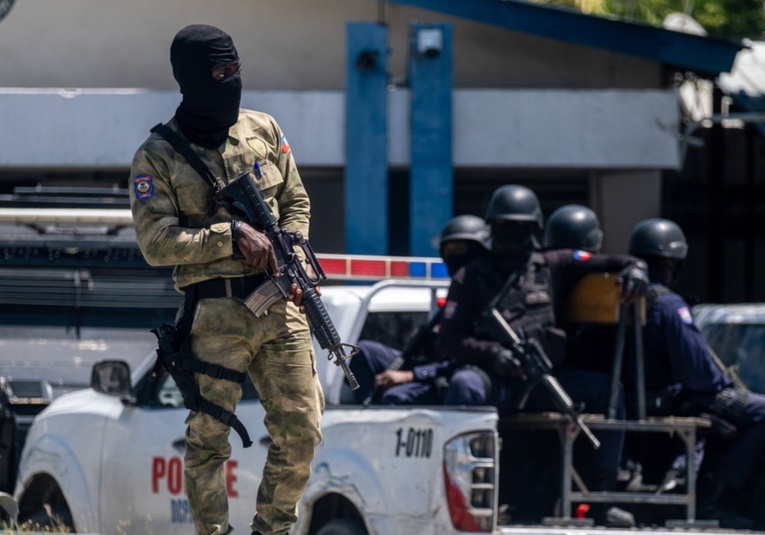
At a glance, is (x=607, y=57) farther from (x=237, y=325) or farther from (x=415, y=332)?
(x=237, y=325)

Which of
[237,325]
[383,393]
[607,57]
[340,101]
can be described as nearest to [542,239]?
[383,393]

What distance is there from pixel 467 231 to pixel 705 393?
4.94 ft

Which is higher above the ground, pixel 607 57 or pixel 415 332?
pixel 607 57

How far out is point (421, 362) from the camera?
6734 mm

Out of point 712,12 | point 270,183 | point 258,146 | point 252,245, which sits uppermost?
point 712,12

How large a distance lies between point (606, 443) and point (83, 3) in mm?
9401

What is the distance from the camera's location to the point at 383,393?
6.41 m

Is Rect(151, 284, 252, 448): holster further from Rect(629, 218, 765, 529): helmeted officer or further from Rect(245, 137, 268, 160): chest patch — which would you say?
Rect(629, 218, 765, 529): helmeted officer

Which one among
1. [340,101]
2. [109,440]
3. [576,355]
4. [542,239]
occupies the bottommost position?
[109,440]

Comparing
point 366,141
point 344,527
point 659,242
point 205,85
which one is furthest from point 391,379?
point 366,141

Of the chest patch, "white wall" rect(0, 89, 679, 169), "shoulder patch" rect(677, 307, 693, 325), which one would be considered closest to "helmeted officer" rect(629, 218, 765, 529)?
"shoulder patch" rect(677, 307, 693, 325)

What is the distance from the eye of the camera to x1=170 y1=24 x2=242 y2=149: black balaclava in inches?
178

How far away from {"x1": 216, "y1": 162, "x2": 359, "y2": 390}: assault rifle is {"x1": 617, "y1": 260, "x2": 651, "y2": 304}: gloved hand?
1857 mm

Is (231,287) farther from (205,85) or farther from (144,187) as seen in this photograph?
(205,85)
